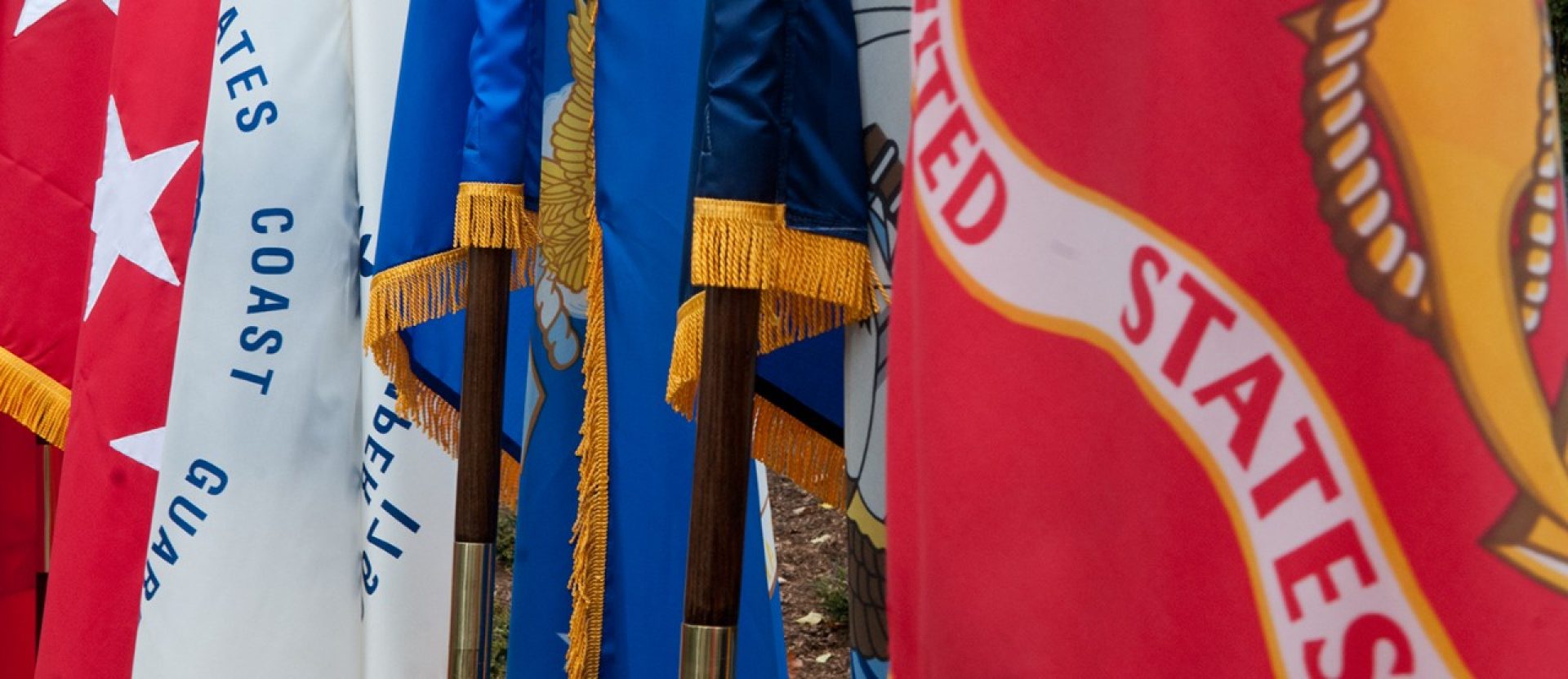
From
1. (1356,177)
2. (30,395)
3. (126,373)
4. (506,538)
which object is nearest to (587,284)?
(126,373)

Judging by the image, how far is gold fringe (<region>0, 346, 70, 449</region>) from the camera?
2213 mm

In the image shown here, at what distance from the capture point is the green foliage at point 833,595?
4.86 meters

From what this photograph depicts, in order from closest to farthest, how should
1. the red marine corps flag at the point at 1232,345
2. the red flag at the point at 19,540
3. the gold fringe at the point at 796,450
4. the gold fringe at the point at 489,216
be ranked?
the red marine corps flag at the point at 1232,345, the gold fringe at the point at 796,450, the gold fringe at the point at 489,216, the red flag at the point at 19,540

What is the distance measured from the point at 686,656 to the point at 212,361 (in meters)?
0.99

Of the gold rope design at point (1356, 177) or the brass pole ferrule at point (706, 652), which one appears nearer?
the gold rope design at point (1356, 177)

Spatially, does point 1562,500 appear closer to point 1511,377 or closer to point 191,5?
point 1511,377

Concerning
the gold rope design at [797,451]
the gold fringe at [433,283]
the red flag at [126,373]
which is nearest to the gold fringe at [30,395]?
the red flag at [126,373]

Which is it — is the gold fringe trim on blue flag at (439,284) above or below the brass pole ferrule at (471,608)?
above

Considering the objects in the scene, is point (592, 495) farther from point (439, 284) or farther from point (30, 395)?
point (30, 395)

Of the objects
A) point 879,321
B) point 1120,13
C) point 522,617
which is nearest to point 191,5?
point 522,617

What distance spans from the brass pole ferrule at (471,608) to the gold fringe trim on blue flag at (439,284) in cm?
23

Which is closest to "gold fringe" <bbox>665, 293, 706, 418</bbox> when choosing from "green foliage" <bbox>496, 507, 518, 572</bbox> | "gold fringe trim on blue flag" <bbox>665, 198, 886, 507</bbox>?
"gold fringe trim on blue flag" <bbox>665, 198, 886, 507</bbox>

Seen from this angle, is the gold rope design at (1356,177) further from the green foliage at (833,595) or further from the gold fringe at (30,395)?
the green foliage at (833,595)

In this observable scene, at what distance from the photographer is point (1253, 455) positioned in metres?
0.80
